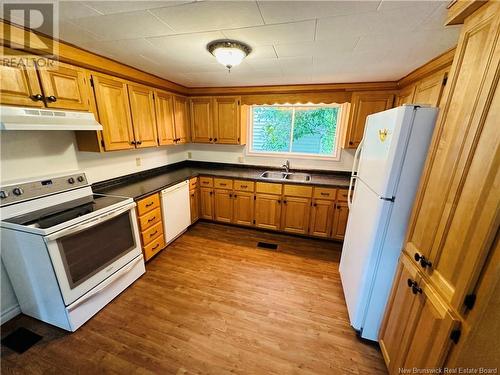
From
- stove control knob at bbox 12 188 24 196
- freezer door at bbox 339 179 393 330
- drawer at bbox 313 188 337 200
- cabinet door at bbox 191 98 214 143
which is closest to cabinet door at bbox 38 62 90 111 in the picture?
stove control knob at bbox 12 188 24 196

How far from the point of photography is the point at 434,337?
0.94 meters

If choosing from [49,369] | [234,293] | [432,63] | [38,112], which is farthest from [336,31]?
[49,369]

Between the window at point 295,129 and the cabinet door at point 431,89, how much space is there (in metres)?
1.16

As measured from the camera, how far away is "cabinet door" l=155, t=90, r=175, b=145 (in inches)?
110

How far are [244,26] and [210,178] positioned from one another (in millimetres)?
2257

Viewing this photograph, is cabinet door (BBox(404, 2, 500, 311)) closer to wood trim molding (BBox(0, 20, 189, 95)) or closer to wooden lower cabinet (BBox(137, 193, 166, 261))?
wooden lower cabinet (BBox(137, 193, 166, 261))

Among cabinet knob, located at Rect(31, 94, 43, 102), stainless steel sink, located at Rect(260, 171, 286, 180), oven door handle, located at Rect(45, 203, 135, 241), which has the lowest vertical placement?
oven door handle, located at Rect(45, 203, 135, 241)

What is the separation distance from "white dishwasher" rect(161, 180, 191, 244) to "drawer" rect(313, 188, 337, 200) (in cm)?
193

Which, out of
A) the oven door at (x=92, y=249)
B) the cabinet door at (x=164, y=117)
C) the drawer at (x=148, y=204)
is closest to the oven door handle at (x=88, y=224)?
the oven door at (x=92, y=249)

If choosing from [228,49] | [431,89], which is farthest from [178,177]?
[431,89]

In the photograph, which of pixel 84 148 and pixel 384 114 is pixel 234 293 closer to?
pixel 384 114

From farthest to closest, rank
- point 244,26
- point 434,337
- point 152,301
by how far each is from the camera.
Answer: point 152,301
point 244,26
point 434,337

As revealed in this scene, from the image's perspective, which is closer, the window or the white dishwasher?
the white dishwasher

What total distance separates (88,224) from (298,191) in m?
2.41
